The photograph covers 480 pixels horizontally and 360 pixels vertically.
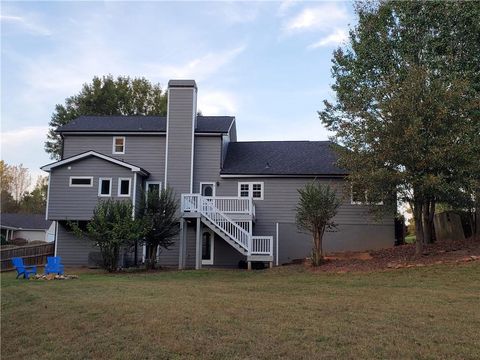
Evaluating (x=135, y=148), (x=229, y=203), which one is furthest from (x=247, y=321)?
(x=135, y=148)

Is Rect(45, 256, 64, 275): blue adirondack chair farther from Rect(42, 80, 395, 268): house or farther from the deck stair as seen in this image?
the deck stair

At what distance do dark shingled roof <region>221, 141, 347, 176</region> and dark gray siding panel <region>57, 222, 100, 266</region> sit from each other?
26.0 feet

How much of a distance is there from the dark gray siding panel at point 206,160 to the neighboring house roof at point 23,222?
3105cm

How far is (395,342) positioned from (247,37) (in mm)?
12412

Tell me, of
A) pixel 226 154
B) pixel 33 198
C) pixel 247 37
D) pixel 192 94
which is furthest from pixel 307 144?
pixel 33 198

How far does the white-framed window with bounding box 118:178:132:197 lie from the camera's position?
75.0 feet

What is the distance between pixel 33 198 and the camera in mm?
63812

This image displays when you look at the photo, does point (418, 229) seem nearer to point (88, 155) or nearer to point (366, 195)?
point (366, 195)

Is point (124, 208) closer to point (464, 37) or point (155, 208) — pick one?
point (155, 208)

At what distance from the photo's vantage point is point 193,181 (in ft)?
79.9

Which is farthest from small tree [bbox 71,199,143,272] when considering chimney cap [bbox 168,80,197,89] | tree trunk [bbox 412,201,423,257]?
tree trunk [bbox 412,201,423,257]

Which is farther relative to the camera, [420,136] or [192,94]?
[192,94]

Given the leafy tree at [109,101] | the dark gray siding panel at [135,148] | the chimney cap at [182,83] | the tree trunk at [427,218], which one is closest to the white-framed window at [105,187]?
the dark gray siding panel at [135,148]

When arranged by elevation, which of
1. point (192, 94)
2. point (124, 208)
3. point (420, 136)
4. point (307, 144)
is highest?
point (192, 94)
